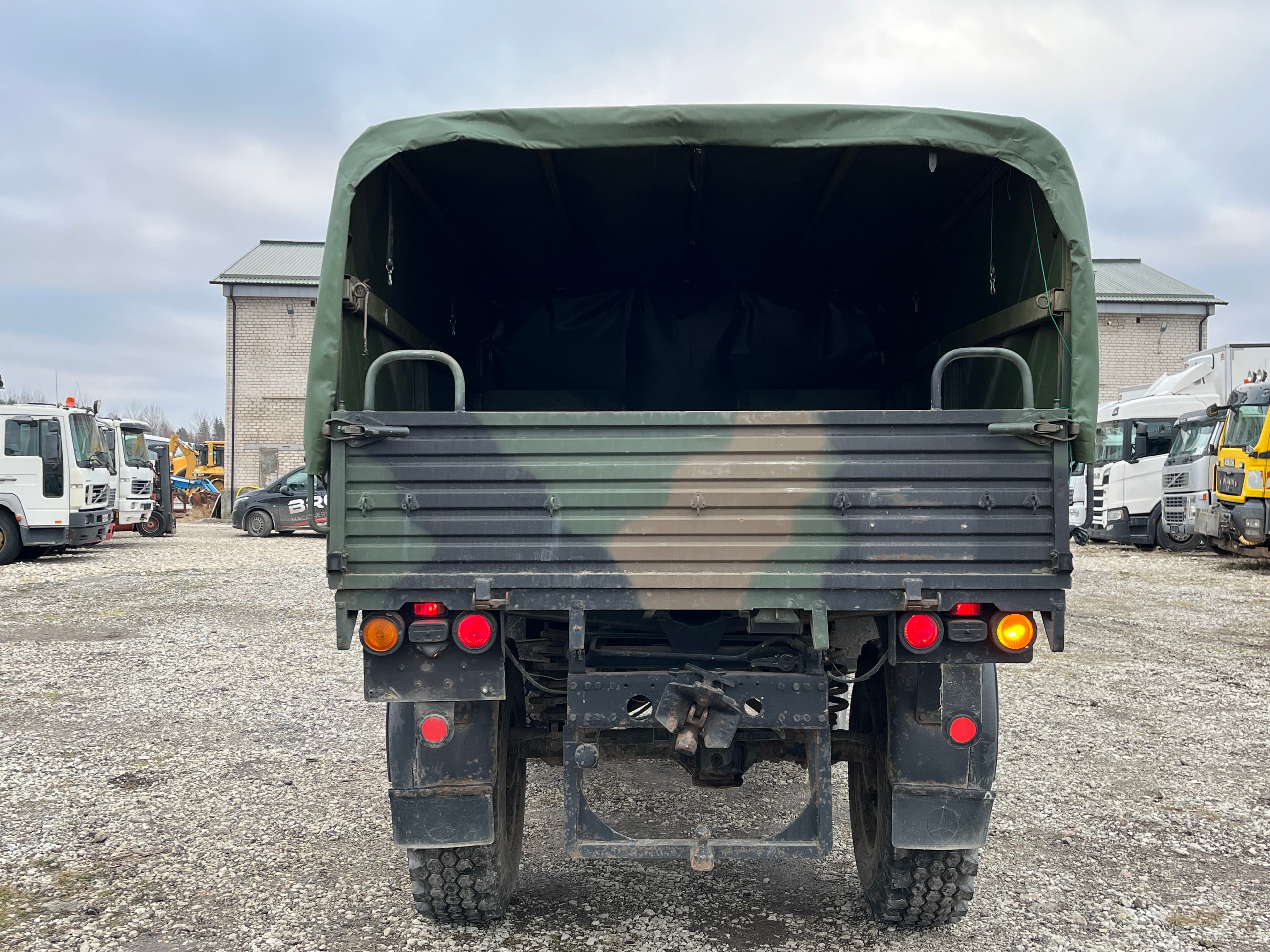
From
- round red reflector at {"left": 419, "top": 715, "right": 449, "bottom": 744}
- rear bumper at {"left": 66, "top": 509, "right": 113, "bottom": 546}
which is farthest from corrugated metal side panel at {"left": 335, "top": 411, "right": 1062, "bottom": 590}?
rear bumper at {"left": 66, "top": 509, "right": 113, "bottom": 546}

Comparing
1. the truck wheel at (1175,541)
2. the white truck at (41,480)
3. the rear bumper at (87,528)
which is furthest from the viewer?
the truck wheel at (1175,541)

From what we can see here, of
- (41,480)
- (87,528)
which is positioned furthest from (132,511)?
(41,480)

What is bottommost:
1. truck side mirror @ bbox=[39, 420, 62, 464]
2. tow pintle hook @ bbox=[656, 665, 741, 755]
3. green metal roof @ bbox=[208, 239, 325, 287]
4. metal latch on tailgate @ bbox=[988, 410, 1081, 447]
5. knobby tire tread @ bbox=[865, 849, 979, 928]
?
knobby tire tread @ bbox=[865, 849, 979, 928]

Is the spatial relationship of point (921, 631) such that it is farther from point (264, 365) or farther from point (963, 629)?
point (264, 365)

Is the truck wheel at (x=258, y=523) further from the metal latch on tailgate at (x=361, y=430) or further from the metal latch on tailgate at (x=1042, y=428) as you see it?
the metal latch on tailgate at (x=1042, y=428)

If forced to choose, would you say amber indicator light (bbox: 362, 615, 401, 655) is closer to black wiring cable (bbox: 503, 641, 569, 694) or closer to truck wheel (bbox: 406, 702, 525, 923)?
black wiring cable (bbox: 503, 641, 569, 694)

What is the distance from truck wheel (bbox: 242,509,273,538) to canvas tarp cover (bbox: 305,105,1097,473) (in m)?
17.3

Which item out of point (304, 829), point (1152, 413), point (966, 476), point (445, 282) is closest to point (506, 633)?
point (966, 476)

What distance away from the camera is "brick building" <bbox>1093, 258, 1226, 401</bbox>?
29250 millimetres

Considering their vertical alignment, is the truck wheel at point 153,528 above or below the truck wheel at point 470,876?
above

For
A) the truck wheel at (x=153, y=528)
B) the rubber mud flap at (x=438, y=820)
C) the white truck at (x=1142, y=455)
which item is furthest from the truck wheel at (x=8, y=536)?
the white truck at (x=1142, y=455)

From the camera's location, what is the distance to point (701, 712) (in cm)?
282

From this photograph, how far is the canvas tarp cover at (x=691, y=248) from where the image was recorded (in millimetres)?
2934

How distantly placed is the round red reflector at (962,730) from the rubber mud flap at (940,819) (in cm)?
18
